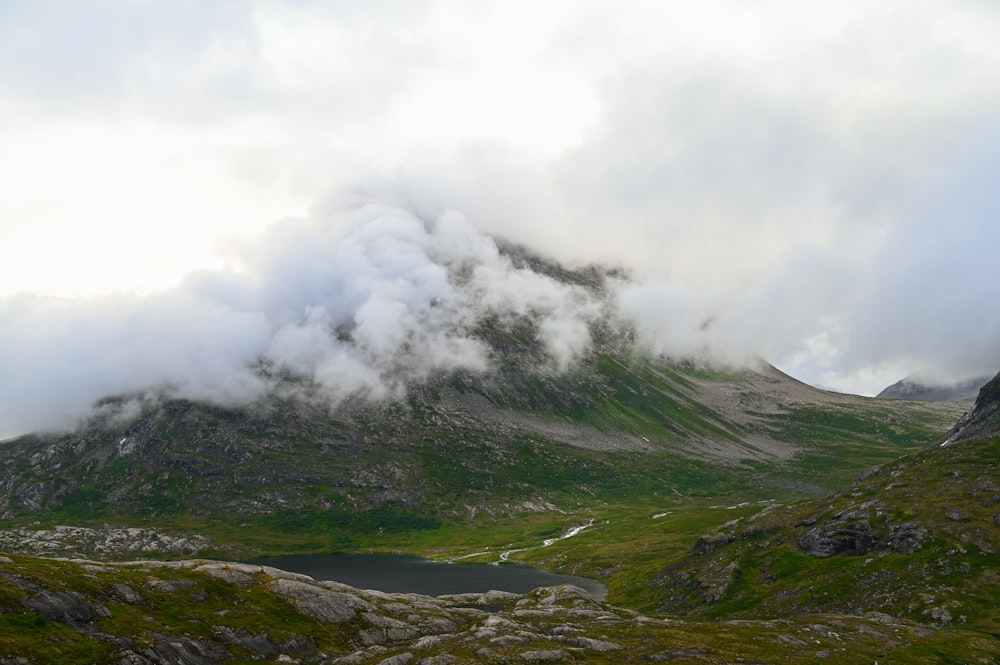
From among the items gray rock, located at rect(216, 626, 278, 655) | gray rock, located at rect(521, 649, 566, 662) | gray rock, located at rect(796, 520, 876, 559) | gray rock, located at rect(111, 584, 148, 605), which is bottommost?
gray rock, located at rect(521, 649, 566, 662)

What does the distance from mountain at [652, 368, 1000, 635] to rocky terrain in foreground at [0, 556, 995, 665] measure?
12618 mm

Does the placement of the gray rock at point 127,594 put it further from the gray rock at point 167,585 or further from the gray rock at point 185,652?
the gray rock at point 185,652

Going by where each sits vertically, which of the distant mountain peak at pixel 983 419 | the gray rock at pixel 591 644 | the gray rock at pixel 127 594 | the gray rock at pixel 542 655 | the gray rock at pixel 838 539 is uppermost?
the distant mountain peak at pixel 983 419

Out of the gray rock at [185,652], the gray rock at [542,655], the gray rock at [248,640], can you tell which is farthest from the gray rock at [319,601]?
the gray rock at [542,655]

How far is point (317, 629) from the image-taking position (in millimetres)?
82562

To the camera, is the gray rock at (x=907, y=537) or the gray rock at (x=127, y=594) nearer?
the gray rock at (x=127, y=594)

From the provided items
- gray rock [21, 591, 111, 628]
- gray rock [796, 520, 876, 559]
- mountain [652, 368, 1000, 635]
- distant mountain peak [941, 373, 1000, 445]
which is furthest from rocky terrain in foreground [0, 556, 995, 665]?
distant mountain peak [941, 373, 1000, 445]

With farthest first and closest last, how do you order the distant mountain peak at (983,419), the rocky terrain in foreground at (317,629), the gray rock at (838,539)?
the distant mountain peak at (983,419) < the gray rock at (838,539) < the rocky terrain in foreground at (317,629)

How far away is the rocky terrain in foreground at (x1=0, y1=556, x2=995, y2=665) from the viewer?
63.5 meters

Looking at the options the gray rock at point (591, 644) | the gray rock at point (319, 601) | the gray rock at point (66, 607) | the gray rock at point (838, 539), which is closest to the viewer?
the gray rock at point (66, 607)

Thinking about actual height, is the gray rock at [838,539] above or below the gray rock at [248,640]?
above

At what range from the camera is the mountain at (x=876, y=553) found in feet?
339

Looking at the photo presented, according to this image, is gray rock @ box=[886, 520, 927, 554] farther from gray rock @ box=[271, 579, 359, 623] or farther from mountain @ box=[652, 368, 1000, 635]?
gray rock @ box=[271, 579, 359, 623]

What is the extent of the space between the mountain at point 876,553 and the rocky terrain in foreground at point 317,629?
12618 mm
